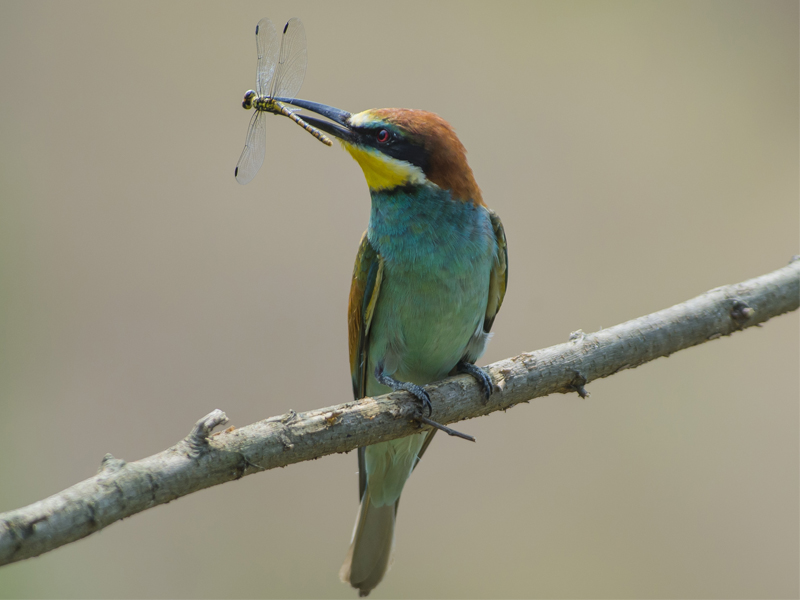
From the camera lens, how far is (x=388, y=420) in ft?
3.82

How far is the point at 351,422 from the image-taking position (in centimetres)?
109

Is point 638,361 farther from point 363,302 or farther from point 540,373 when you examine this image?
point 363,302

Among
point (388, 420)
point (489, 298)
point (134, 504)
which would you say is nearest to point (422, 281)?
point (489, 298)

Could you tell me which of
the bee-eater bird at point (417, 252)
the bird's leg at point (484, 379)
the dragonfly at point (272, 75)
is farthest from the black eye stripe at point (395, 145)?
the bird's leg at point (484, 379)

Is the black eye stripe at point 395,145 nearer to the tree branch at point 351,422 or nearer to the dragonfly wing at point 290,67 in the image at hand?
the dragonfly wing at point 290,67

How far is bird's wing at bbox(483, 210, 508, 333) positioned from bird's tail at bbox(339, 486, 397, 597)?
0.63m

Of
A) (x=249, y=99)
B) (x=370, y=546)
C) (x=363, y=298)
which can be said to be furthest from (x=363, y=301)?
(x=370, y=546)

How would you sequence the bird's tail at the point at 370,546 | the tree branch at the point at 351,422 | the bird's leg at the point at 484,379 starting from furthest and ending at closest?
the bird's tail at the point at 370,546, the bird's leg at the point at 484,379, the tree branch at the point at 351,422

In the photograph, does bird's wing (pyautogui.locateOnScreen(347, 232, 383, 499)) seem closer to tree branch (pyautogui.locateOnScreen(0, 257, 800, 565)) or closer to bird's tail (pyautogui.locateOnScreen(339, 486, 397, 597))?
tree branch (pyautogui.locateOnScreen(0, 257, 800, 565))

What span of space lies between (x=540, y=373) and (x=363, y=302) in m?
0.47

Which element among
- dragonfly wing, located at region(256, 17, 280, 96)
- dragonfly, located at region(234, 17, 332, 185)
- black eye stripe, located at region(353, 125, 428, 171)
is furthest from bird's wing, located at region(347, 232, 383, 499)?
dragonfly wing, located at region(256, 17, 280, 96)

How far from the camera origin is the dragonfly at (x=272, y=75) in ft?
5.09

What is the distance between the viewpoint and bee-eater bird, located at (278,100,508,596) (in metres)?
1.40

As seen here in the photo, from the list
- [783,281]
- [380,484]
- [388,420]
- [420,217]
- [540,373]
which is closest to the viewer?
[388,420]
